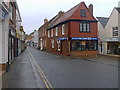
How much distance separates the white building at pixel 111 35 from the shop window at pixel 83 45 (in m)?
3.58

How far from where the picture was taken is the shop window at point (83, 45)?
25.0 m

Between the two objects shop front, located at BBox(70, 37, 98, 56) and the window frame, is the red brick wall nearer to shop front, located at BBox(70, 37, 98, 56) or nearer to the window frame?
the window frame

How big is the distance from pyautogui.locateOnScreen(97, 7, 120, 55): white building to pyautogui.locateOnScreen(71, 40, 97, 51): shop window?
3.58m

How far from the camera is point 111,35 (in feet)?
92.1

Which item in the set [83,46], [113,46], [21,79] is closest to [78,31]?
[83,46]

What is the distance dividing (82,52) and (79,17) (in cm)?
595

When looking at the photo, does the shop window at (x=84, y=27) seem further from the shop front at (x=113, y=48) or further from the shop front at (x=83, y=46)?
the shop front at (x=113, y=48)

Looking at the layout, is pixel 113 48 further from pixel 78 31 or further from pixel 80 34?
pixel 78 31

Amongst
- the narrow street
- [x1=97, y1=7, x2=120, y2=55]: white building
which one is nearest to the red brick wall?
[x1=97, y1=7, x2=120, y2=55]: white building

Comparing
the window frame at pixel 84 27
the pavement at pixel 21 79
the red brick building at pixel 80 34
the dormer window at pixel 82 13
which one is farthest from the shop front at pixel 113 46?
the pavement at pixel 21 79

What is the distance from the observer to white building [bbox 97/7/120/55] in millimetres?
26319

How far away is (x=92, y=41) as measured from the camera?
26.1 m

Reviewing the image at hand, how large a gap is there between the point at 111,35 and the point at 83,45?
6.42 metres

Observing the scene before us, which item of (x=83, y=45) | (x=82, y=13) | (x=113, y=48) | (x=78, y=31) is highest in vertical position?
(x=82, y=13)
